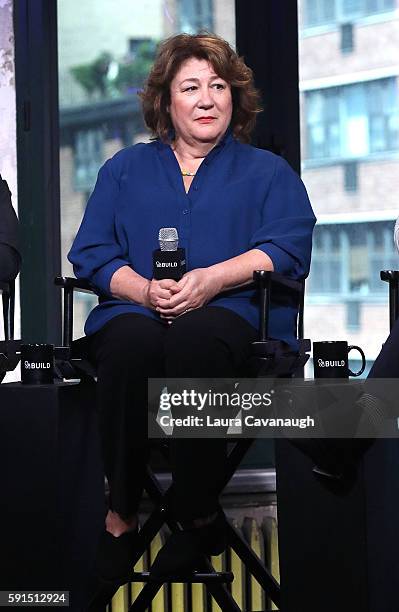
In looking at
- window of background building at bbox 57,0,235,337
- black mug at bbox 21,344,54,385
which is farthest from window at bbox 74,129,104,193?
black mug at bbox 21,344,54,385

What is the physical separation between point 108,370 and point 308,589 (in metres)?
0.70

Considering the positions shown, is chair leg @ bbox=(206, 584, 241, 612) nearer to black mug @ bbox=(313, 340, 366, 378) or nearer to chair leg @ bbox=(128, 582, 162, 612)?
chair leg @ bbox=(128, 582, 162, 612)

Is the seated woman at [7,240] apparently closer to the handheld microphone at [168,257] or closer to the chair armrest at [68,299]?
the chair armrest at [68,299]

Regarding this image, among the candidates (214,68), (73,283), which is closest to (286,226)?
(214,68)

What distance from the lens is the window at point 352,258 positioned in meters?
3.35

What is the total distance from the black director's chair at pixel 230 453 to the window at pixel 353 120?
925 mm

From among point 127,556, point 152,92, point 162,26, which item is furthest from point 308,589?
point 162,26

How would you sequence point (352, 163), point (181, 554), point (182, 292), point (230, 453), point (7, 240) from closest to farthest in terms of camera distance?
point (181, 554), point (182, 292), point (230, 453), point (7, 240), point (352, 163)

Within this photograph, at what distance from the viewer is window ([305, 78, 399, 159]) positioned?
3.33 metres

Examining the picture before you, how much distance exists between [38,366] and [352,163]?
1441 millimetres

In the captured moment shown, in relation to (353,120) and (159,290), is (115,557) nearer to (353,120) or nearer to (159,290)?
(159,290)

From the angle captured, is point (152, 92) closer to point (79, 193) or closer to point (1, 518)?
point (79, 193)

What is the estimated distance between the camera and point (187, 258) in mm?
2543

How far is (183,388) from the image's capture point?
2.27 metres
